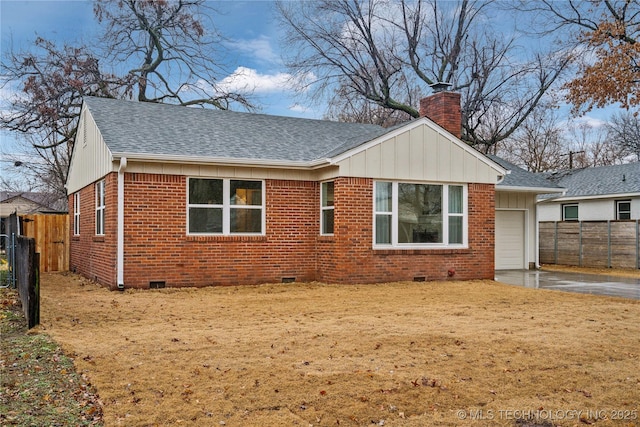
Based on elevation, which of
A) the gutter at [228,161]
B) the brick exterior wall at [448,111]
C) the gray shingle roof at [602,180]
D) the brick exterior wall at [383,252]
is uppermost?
the brick exterior wall at [448,111]

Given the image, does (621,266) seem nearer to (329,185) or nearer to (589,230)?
(589,230)

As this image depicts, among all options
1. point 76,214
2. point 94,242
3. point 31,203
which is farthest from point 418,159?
point 31,203

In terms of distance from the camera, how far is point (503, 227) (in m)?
19.5

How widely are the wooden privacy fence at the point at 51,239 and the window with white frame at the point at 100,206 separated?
16.3ft

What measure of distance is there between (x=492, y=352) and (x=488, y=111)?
2913 cm

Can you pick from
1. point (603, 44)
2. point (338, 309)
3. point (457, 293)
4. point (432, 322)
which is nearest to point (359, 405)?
point (432, 322)

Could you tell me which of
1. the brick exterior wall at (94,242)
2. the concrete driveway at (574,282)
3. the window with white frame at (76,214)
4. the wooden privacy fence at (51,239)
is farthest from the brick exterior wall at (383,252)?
the wooden privacy fence at (51,239)

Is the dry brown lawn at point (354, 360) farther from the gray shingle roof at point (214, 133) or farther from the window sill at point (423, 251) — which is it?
→ the gray shingle roof at point (214, 133)

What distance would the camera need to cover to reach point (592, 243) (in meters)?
21.1

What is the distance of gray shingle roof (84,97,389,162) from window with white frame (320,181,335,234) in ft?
2.56

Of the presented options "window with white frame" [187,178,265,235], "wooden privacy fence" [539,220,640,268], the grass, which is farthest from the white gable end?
the grass

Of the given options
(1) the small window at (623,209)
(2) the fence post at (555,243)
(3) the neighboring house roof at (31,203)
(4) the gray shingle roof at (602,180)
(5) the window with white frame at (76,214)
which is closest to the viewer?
(5) the window with white frame at (76,214)

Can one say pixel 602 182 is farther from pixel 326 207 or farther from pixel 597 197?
pixel 326 207

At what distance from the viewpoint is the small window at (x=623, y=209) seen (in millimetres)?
23297
